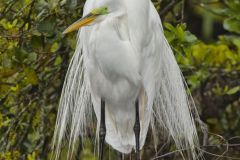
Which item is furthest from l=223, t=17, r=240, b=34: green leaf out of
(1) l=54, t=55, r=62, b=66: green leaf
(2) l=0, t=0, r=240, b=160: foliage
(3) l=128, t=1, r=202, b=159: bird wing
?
(1) l=54, t=55, r=62, b=66: green leaf

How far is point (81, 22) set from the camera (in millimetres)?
2775

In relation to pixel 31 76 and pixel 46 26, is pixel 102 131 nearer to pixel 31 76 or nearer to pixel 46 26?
pixel 31 76

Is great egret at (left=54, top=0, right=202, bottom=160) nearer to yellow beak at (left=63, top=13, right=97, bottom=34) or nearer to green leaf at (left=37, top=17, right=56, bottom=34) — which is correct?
yellow beak at (left=63, top=13, right=97, bottom=34)

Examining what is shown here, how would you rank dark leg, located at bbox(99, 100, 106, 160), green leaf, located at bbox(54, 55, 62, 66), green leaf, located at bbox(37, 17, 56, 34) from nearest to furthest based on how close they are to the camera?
green leaf, located at bbox(37, 17, 56, 34), dark leg, located at bbox(99, 100, 106, 160), green leaf, located at bbox(54, 55, 62, 66)

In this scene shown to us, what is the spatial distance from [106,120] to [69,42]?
1.02 ft

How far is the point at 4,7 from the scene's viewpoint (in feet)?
9.80

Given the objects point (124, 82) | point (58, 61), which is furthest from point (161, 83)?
point (58, 61)

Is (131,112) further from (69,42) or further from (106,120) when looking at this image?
(69,42)

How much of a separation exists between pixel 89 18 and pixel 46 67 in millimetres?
478

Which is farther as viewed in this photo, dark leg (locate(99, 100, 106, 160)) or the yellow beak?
dark leg (locate(99, 100, 106, 160))

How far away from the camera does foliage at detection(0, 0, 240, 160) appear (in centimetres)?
292

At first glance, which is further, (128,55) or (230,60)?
(230,60)

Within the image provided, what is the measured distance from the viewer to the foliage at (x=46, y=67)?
9.59 ft

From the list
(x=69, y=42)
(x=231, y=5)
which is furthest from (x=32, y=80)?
(x=231, y=5)
